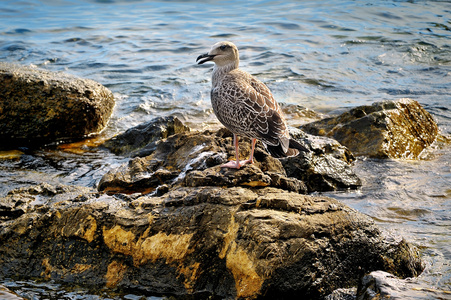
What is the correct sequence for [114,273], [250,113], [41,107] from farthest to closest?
1. [41,107]
2. [250,113]
3. [114,273]

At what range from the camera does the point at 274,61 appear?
562 inches

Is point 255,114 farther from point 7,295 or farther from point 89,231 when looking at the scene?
point 7,295

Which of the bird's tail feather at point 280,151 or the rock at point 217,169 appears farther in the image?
the bird's tail feather at point 280,151

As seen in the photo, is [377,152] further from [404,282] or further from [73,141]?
[73,141]

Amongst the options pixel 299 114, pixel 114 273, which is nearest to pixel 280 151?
pixel 114 273

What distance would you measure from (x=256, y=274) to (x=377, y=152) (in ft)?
14.9

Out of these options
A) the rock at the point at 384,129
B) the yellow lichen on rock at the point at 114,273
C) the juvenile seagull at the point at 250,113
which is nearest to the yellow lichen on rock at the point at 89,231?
the yellow lichen on rock at the point at 114,273

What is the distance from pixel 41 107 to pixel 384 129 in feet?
19.4

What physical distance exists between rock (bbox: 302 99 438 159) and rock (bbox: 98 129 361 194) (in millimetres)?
1046

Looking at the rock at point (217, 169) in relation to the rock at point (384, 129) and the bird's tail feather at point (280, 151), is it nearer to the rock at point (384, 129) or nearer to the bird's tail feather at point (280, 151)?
the bird's tail feather at point (280, 151)

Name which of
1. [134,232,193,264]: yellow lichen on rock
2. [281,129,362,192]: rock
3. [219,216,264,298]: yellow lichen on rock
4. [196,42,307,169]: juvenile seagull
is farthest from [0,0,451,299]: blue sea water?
[134,232,193,264]: yellow lichen on rock

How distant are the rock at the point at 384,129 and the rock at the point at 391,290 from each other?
4.17 m

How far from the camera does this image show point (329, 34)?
16531 millimetres

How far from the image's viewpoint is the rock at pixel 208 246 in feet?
13.0
